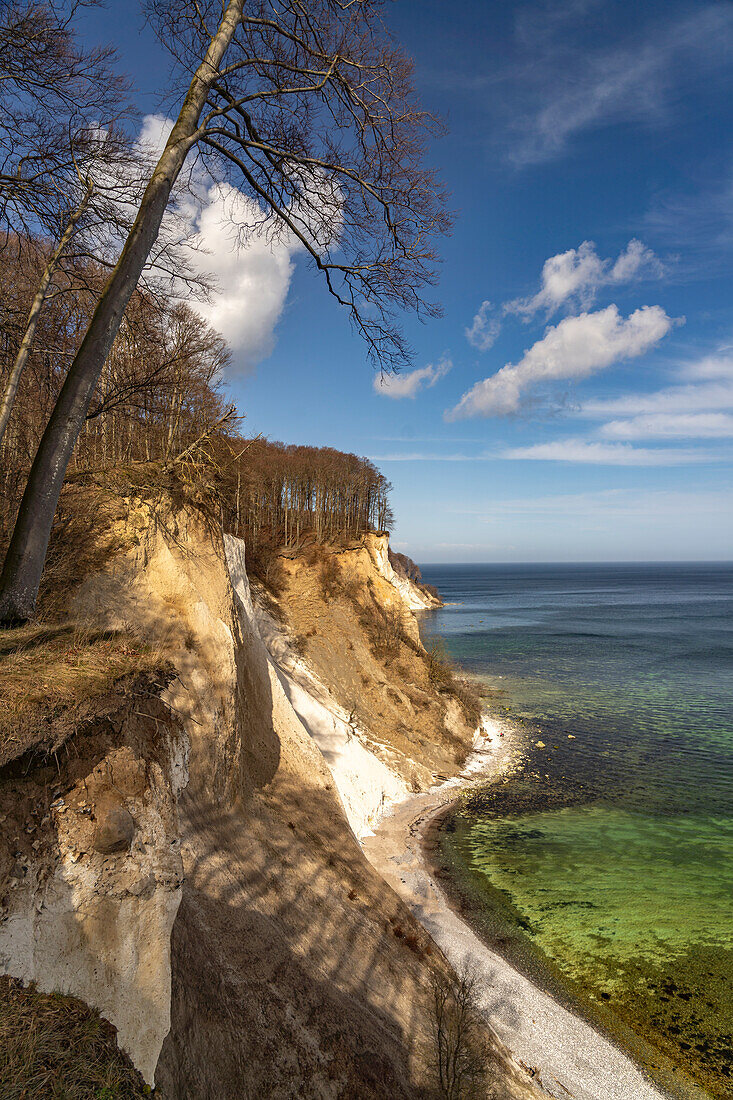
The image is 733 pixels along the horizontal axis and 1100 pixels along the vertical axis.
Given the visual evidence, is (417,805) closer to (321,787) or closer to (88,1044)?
(321,787)

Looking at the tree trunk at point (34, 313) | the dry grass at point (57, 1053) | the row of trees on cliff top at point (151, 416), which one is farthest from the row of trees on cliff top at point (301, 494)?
the dry grass at point (57, 1053)

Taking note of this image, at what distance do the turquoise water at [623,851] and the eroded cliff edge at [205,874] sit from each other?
3.93m

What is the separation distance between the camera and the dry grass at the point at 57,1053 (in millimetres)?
3676

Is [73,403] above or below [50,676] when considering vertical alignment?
above

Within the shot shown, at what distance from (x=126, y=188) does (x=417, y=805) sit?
2118 cm

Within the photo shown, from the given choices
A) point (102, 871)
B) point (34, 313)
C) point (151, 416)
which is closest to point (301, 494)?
point (151, 416)

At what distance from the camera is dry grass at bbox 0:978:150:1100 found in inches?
145

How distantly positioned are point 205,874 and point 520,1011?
812 centimetres

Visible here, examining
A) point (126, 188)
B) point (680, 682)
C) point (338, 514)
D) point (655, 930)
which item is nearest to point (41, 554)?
point (126, 188)

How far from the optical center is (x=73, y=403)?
5883 mm

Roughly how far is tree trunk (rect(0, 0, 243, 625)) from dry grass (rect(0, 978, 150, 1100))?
142 inches

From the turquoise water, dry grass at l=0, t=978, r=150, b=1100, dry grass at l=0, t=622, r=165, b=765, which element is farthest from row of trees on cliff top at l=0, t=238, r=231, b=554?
the turquoise water

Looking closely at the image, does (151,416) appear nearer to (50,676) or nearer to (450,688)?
(50,676)

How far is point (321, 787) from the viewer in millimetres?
14641
